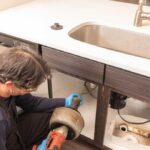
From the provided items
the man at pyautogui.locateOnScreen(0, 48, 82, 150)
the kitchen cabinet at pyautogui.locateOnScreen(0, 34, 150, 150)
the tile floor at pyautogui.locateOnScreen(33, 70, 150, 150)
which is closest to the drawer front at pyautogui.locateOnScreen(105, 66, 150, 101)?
the kitchen cabinet at pyautogui.locateOnScreen(0, 34, 150, 150)

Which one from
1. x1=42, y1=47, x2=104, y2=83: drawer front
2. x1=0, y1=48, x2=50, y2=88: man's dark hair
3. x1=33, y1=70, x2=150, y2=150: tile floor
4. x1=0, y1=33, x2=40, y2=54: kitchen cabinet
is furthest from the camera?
x1=33, y1=70, x2=150, y2=150: tile floor

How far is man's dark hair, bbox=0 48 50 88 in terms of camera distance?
0.85 metres

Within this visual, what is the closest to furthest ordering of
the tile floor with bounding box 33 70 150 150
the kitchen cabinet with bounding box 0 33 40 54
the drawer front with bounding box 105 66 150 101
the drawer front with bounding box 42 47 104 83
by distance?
the drawer front with bounding box 105 66 150 101 → the drawer front with bounding box 42 47 104 83 → the kitchen cabinet with bounding box 0 33 40 54 → the tile floor with bounding box 33 70 150 150

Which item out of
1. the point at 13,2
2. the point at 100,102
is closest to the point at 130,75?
the point at 100,102

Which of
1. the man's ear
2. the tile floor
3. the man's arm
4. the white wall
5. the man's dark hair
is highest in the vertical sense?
the white wall

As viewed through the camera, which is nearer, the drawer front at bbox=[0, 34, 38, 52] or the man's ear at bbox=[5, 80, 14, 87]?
the man's ear at bbox=[5, 80, 14, 87]

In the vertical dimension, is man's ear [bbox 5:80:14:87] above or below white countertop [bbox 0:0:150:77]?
below

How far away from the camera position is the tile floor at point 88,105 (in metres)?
1.53

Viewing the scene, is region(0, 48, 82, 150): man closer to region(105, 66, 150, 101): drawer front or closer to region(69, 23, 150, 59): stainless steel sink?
region(105, 66, 150, 101): drawer front

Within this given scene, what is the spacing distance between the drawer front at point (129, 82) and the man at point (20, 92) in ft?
0.97

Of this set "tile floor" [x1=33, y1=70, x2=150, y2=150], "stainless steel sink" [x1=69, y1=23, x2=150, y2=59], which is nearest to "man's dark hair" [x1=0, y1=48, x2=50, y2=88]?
"stainless steel sink" [x1=69, y1=23, x2=150, y2=59]

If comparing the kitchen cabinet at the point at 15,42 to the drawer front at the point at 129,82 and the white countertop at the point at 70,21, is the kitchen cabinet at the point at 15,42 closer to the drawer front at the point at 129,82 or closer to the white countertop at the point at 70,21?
the white countertop at the point at 70,21

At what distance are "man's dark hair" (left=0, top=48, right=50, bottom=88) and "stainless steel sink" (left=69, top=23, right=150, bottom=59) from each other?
0.45 m

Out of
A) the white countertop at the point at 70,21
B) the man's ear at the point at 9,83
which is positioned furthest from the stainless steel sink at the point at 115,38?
the man's ear at the point at 9,83
